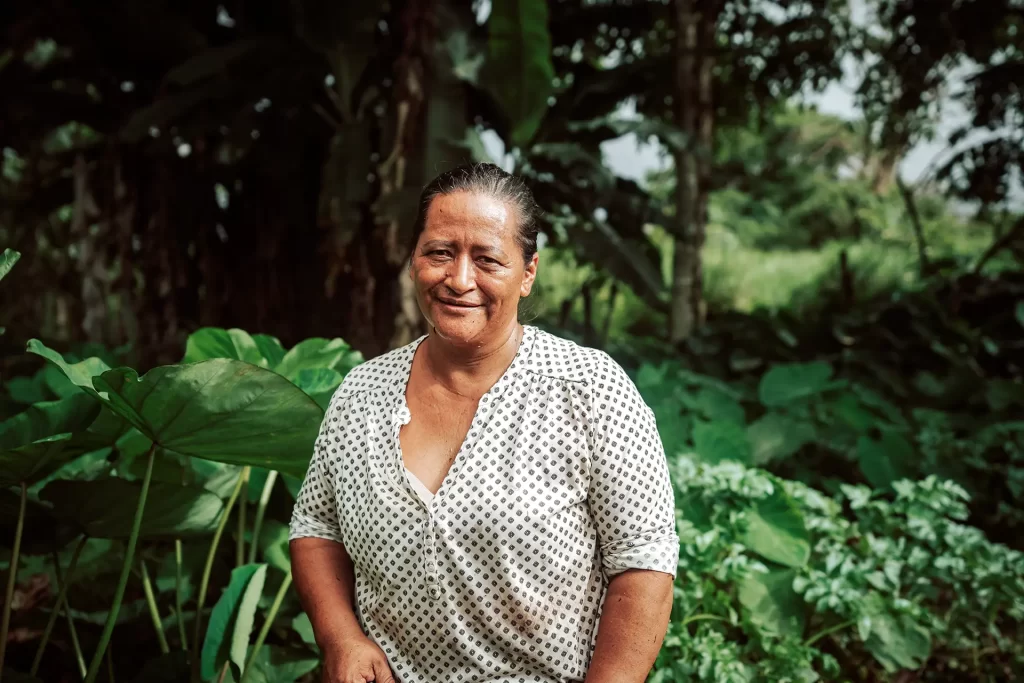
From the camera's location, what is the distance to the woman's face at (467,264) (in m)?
1.27

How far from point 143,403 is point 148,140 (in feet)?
17.2

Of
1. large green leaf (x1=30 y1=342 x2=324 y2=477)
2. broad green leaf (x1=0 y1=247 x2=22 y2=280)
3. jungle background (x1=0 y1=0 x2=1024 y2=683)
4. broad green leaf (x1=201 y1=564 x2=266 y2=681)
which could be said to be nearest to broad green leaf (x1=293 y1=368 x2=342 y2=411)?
jungle background (x1=0 y1=0 x2=1024 y2=683)

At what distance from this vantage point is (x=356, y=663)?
128cm

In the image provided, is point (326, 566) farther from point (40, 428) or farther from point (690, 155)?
point (690, 155)

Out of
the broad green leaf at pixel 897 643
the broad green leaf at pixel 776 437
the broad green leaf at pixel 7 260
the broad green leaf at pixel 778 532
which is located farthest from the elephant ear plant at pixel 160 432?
the broad green leaf at pixel 776 437

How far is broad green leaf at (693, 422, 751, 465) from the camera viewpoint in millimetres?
2750

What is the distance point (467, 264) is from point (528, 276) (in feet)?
0.48

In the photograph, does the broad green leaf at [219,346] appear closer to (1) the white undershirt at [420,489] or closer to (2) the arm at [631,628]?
(1) the white undershirt at [420,489]

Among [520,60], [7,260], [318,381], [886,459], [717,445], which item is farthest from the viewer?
[520,60]

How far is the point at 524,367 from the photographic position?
1.33 metres

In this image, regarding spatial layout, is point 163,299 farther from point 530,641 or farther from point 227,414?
point 530,641

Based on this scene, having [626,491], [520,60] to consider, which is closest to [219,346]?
[626,491]

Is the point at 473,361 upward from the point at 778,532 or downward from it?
upward

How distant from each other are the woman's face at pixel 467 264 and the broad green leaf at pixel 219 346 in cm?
74
